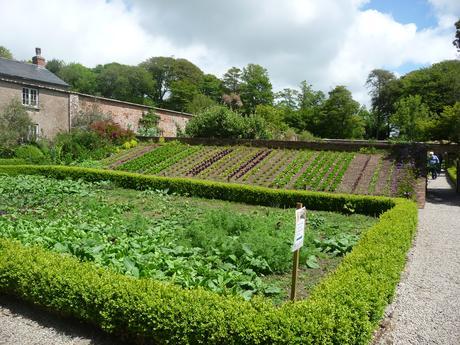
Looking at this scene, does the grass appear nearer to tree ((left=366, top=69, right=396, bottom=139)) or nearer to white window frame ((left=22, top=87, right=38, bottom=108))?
white window frame ((left=22, top=87, right=38, bottom=108))

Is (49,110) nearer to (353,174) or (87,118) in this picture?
(87,118)

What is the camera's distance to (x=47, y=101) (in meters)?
26.4

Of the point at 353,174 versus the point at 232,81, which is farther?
the point at 232,81

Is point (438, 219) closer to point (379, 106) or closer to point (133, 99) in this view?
point (379, 106)

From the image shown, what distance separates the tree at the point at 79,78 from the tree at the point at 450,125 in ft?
171

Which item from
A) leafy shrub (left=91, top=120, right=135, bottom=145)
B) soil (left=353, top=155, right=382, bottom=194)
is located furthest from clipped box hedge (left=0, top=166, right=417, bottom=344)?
leafy shrub (left=91, top=120, right=135, bottom=145)

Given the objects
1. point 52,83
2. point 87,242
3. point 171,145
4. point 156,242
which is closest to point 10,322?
point 87,242

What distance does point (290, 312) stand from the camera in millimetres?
3604

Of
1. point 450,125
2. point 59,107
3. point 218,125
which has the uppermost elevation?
point 59,107

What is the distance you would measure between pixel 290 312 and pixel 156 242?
3.96m

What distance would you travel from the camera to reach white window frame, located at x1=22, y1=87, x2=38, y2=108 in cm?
2520

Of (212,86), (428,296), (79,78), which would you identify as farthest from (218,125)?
(79,78)

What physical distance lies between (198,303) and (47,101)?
2657 centimetres

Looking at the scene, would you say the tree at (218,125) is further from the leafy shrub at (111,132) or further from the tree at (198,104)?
the tree at (198,104)
